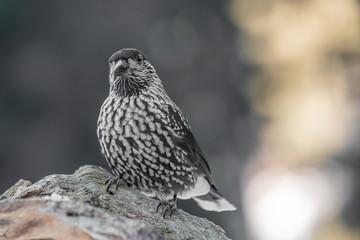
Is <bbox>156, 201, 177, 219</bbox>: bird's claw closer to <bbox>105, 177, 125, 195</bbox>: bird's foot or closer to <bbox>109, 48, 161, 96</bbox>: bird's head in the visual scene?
<bbox>105, 177, 125, 195</bbox>: bird's foot

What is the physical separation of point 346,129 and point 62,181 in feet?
41.0

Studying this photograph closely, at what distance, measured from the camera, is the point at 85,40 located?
17297 millimetres

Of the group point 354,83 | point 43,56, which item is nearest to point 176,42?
point 43,56

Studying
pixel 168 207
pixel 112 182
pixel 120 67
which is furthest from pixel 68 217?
pixel 120 67

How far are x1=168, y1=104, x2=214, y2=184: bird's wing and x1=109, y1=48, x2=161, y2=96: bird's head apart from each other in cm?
37

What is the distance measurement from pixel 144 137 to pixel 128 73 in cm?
70

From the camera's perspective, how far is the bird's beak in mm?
6057

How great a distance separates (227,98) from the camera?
18.2m

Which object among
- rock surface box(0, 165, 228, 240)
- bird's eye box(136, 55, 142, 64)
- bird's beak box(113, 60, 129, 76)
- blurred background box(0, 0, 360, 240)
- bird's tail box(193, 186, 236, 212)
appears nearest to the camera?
rock surface box(0, 165, 228, 240)

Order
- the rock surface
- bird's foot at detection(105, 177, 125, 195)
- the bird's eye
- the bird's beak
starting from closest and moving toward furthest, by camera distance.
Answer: the rock surface < bird's foot at detection(105, 177, 125, 195) < the bird's beak < the bird's eye

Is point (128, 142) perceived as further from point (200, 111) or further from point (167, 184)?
point (200, 111)

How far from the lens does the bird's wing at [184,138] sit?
623 centimetres

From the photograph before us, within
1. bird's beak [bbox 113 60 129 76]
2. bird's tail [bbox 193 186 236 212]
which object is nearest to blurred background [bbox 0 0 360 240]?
bird's tail [bbox 193 186 236 212]

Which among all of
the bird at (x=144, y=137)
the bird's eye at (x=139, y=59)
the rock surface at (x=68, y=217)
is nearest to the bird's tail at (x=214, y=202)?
the bird at (x=144, y=137)
